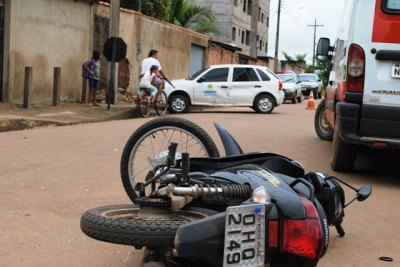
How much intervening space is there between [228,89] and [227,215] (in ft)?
52.3

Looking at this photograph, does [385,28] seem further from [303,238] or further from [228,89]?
[228,89]

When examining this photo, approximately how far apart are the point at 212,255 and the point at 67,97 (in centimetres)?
1502

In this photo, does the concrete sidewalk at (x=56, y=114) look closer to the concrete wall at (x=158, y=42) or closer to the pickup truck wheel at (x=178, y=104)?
the pickup truck wheel at (x=178, y=104)

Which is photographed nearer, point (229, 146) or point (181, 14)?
point (229, 146)

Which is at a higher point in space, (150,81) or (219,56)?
(219,56)

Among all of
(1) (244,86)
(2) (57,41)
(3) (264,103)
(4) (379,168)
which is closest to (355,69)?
(4) (379,168)

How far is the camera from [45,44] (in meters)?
15.9

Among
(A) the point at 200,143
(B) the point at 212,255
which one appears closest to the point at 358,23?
(A) the point at 200,143

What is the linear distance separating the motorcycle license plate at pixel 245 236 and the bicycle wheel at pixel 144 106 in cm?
1287

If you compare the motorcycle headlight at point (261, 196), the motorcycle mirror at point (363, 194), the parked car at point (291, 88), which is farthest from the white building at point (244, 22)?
the motorcycle headlight at point (261, 196)

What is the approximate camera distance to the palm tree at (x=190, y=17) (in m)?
30.2

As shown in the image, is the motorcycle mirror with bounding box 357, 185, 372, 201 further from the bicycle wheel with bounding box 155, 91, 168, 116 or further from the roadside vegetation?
the roadside vegetation

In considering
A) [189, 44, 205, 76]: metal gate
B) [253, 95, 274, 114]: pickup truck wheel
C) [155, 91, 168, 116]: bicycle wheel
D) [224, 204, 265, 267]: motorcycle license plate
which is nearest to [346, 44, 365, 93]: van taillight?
[224, 204, 265, 267]: motorcycle license plate

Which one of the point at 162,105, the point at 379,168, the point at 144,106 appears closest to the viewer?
the point at 379,168
